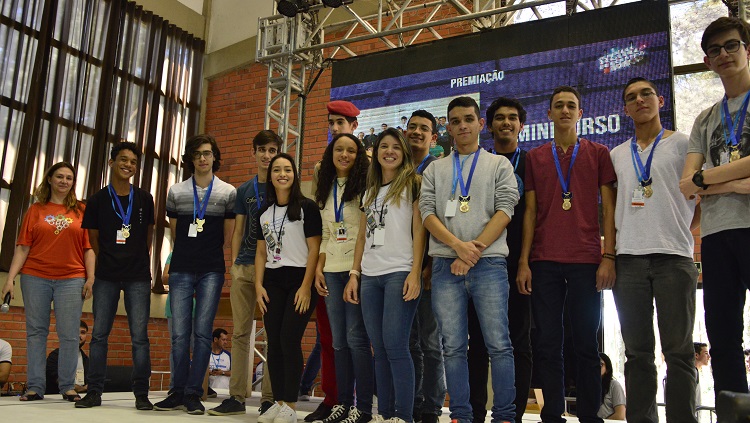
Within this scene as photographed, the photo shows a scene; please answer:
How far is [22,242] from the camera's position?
3.92 metres

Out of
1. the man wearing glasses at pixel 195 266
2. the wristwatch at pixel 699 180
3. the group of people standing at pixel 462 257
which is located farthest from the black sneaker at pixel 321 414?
the wristwatch at pixel 699 180

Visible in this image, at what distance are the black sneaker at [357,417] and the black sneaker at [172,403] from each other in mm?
997

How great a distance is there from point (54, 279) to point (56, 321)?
0.25 m

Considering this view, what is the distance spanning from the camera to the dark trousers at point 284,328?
2.93m

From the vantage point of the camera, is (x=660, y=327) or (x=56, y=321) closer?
(x=660, y=327)

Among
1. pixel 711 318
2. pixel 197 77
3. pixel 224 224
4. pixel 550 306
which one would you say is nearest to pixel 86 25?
pixel 197 77

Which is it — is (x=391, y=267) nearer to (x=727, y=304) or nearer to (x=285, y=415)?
(x=285, y=415)

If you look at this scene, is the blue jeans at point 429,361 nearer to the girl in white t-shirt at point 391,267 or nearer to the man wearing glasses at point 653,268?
the girl in white t-shirt at point 391,267

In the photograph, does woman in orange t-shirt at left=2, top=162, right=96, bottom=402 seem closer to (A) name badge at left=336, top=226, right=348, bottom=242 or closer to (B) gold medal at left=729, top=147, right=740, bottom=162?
(A) name badge at left=336, top=226, right=348, bottom=242

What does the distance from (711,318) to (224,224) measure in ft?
8.04

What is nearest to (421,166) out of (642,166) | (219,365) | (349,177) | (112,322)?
(349,177)

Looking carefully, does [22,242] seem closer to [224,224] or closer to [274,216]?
[224,224]

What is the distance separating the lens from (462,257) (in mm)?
2539

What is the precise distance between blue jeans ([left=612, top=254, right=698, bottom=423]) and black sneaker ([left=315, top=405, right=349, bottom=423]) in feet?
3.93
